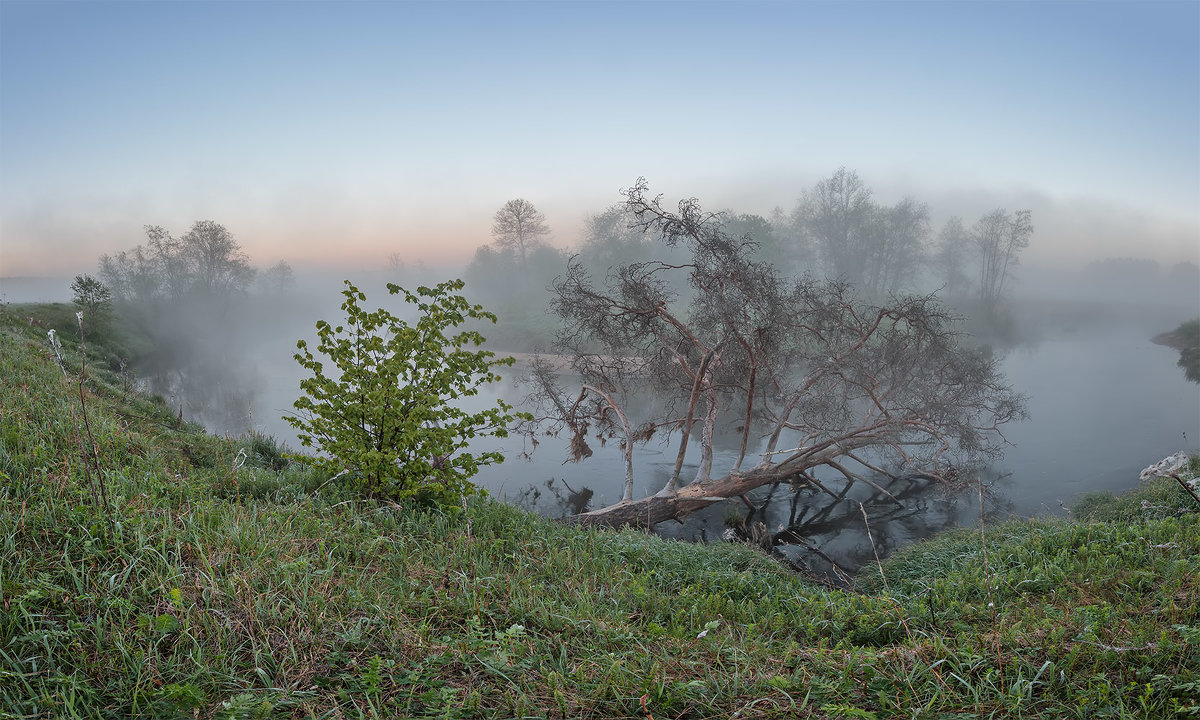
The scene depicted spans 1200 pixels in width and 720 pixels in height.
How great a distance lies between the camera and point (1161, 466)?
14.0m

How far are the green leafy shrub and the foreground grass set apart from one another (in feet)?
2.67

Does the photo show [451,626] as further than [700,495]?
No

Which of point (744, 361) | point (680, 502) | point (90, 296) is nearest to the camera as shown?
point (680, 502)

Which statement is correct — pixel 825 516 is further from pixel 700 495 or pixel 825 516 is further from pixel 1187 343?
pixel 1187 343

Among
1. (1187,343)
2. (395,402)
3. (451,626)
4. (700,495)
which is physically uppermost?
(395,402)

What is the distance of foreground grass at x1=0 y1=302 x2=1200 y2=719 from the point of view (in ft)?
9.95

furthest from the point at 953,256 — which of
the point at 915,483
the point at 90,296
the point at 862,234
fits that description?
the point at 90,296

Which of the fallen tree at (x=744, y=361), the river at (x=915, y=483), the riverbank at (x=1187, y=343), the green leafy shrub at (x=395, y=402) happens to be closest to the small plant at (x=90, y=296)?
the river at (x=915, y=483)

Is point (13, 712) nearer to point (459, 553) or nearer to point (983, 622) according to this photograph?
point (459, 553)

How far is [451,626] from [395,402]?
133 inches

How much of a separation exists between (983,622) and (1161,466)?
1420cm

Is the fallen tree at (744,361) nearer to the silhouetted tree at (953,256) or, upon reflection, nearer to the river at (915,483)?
the river at (915,483)

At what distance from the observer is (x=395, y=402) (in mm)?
6773

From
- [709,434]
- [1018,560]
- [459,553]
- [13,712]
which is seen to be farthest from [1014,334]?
[13,712]
